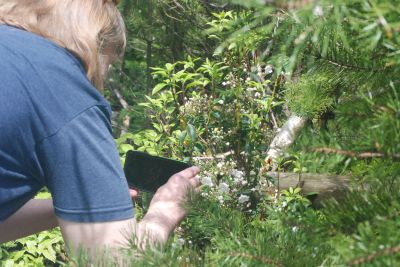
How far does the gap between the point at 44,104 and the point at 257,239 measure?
2.59 feet

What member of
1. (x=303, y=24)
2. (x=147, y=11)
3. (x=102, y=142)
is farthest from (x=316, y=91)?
(x=147, y=11)

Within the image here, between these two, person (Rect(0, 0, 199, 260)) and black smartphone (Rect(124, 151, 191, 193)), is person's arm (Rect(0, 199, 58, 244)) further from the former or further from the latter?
person (Rect(0, 0, 199, 260))

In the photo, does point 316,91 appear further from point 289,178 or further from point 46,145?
point 289,178

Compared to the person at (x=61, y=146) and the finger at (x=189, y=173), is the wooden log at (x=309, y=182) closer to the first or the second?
the finger at (x=189, y=173)

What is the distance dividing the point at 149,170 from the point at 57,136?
1.95 feet

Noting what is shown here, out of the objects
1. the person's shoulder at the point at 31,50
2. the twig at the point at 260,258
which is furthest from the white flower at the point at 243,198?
the twig at the point at 260,258

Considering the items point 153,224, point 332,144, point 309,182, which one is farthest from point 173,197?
point 309,182

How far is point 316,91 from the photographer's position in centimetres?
140

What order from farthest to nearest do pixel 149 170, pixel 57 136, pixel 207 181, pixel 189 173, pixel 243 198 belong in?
pixel 243 198
pixel 207 181
pixel 149 170
pixel 189 173
pixel 57 136

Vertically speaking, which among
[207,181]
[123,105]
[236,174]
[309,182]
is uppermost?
[207,181]

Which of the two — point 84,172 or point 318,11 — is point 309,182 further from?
point 318,11

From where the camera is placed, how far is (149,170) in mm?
2174

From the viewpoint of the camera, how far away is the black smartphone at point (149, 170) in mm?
2121

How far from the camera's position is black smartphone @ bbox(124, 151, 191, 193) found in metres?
2.12
